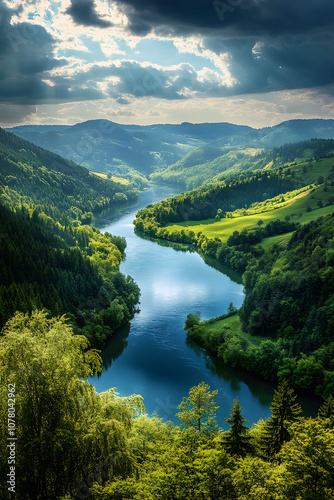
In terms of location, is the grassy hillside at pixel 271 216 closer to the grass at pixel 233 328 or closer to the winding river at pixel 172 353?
the winding river at pixel 172 353

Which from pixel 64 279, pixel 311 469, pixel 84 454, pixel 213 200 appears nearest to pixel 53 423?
pixel 84 454

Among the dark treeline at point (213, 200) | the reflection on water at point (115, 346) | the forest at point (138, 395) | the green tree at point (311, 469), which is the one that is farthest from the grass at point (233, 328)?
the dark treeline at point (213, 200)

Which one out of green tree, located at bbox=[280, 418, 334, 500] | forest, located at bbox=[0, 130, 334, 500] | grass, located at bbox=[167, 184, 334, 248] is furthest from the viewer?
grass, located at bbox=[167, 184, 334, 248]

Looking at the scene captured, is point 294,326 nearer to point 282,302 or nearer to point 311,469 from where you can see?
point 282,302

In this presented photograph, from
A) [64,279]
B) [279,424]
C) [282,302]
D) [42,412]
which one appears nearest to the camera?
[42,412]

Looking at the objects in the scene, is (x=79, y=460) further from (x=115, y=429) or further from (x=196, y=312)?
(x=196, y=312)

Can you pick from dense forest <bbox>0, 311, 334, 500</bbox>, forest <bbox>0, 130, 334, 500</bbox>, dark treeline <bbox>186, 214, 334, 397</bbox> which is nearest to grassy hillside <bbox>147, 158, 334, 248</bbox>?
forest <bbox>0, 130, 334, 500</bbox>

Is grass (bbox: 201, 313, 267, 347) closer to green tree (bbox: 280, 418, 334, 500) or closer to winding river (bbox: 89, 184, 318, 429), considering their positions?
winding river (bbox: 89, 184, 318, 429)
